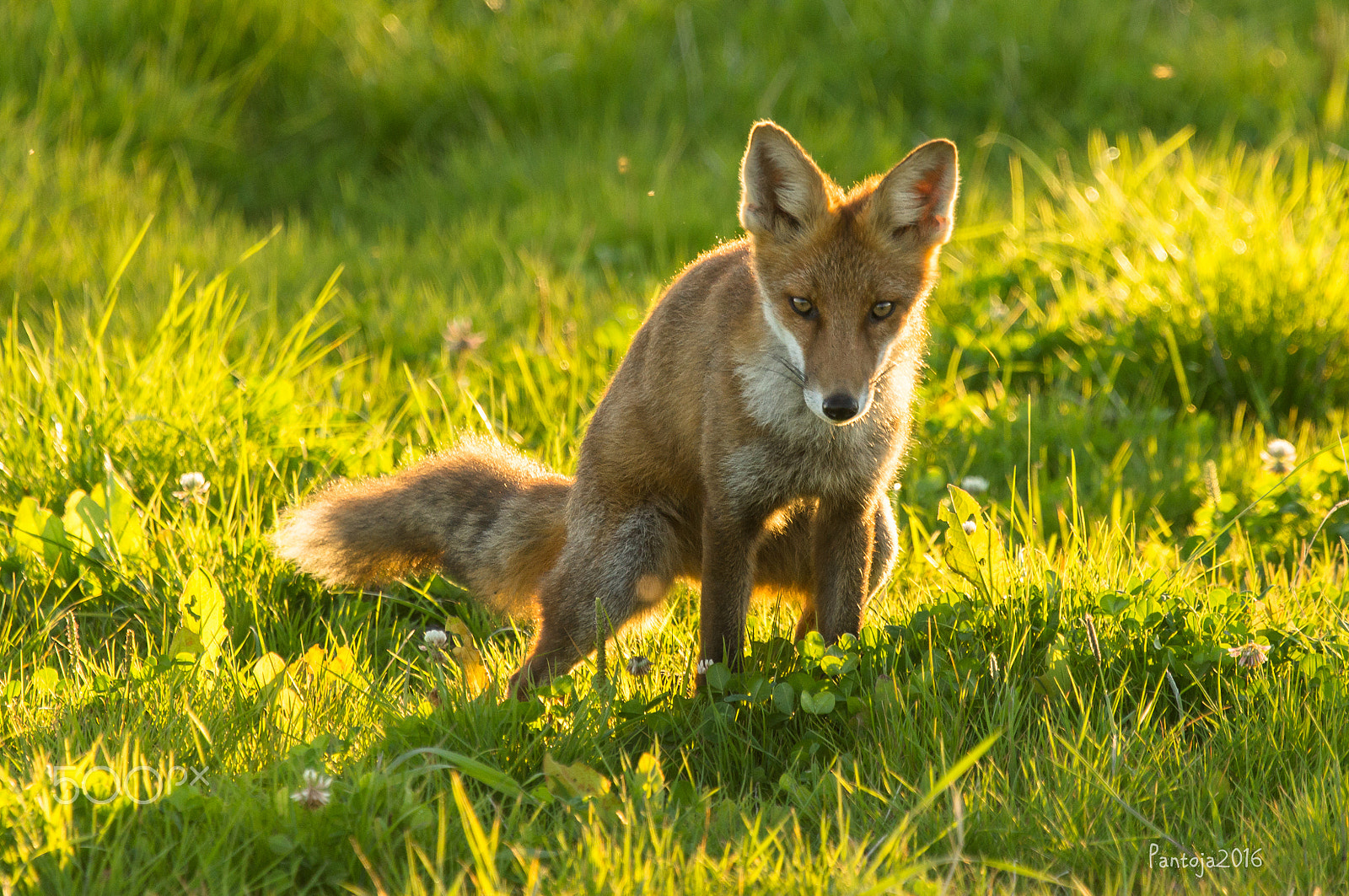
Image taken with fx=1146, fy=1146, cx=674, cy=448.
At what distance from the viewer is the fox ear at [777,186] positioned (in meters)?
3.40

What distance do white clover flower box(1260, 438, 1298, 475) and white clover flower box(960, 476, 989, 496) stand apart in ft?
3.23

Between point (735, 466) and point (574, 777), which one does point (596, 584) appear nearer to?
point (735, 466)

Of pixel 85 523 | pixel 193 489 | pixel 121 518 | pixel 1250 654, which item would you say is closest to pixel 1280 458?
pixel 1250 654

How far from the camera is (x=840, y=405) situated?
3064 millimetres

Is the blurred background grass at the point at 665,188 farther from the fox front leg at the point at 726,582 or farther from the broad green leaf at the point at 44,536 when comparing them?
the fox front leg at the point at 726,582

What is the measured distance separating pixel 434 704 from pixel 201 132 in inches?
214

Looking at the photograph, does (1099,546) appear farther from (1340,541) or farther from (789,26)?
(789,26)

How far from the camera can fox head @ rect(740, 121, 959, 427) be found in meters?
3.24

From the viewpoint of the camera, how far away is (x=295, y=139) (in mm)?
7520

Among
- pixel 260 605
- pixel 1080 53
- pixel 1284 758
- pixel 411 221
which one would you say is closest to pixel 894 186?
pixel 1284 758

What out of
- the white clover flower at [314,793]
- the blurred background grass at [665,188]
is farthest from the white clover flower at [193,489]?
the white clover flower at [314,793]

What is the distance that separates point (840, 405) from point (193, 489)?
227 centimetres

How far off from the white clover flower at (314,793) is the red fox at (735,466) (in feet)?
2.61

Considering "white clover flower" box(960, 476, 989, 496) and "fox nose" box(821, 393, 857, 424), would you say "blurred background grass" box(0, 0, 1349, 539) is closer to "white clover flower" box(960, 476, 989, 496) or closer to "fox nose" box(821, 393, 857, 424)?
"white clover flower" box(960, 476, 989, 496)
